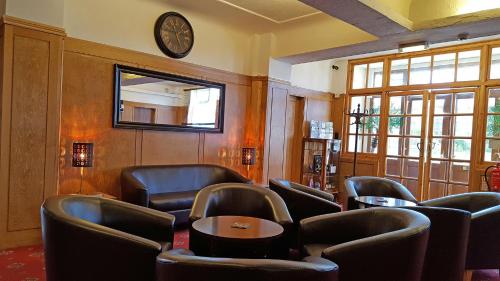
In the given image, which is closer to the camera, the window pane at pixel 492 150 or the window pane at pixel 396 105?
the window pane at pixel 492 150

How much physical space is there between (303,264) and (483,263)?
7.87 ft

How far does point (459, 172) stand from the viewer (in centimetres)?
570

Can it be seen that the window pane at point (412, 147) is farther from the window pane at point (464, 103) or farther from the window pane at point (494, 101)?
the window pane at point (494, 101)

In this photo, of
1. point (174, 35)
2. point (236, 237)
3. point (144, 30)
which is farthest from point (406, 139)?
point (236, 237)

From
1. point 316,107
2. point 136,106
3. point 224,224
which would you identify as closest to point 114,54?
point 136,106

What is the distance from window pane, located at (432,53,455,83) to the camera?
5871 mm

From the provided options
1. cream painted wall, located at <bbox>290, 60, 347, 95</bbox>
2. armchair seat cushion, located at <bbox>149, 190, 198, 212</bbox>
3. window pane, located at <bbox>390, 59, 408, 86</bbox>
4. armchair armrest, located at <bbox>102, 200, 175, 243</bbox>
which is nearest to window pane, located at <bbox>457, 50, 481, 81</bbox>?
window pane, located at <bbox>390, 59, 408, 86</bbox>

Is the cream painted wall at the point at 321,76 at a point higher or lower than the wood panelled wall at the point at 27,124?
higher

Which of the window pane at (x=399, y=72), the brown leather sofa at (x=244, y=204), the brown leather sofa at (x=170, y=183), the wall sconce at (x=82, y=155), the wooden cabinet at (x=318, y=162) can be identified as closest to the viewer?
the brown leather sofa at (x=244, y=204)

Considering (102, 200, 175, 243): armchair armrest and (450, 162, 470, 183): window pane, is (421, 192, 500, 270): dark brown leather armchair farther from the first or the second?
(450, 162, 470, 183): window pane

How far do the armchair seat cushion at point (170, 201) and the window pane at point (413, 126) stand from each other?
13.4 ft

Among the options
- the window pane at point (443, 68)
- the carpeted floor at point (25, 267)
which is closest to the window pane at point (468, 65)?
the window pane at point (443, 68)

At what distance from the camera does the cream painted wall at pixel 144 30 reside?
415 centimetres

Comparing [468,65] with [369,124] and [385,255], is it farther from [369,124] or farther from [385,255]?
[385,255]
